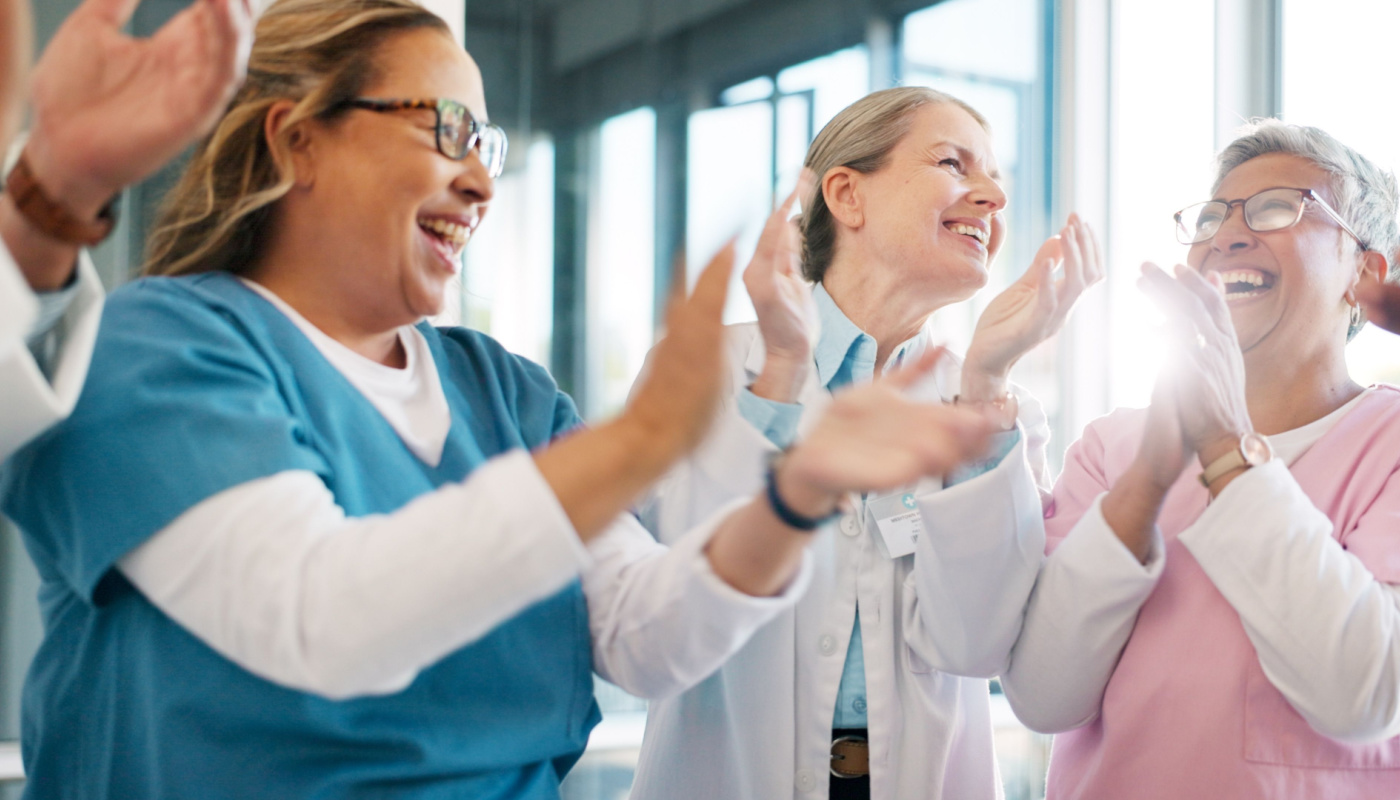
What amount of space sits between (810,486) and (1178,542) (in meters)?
0.94

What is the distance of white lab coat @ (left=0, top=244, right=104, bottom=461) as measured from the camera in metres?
0.82

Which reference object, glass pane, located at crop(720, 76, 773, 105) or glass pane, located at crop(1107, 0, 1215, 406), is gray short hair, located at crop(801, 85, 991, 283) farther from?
glass pane, located at crop(1107, 0, 1215, 406)

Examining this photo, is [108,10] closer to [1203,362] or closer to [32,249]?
[32,249]

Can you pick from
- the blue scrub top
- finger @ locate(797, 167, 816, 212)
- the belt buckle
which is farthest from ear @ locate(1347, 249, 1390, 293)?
the blue scrub top

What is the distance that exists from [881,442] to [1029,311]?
813 mm

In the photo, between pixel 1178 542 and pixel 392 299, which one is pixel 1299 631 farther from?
pixel 392 299

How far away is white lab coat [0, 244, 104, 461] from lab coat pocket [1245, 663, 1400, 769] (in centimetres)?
152

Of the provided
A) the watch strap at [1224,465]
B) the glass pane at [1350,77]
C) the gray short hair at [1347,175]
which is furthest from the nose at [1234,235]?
the glass pane at [1350,77]

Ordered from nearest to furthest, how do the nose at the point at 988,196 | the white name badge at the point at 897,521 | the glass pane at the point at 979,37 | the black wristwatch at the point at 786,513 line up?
the black wristwatch at the point at 786,513
the white name badge at the point at 897,521
the nose at the point at 988,196
the glass pane at the point at 979,37

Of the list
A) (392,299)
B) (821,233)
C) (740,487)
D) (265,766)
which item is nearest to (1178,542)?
(740,487)

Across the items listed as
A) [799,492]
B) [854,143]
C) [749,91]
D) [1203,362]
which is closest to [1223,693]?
[1203,362]

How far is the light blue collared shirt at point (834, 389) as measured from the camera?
1623 millimetres

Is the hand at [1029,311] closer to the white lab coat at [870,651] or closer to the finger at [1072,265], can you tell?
the finger at [1072,265]

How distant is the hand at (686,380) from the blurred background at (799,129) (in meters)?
1.65
